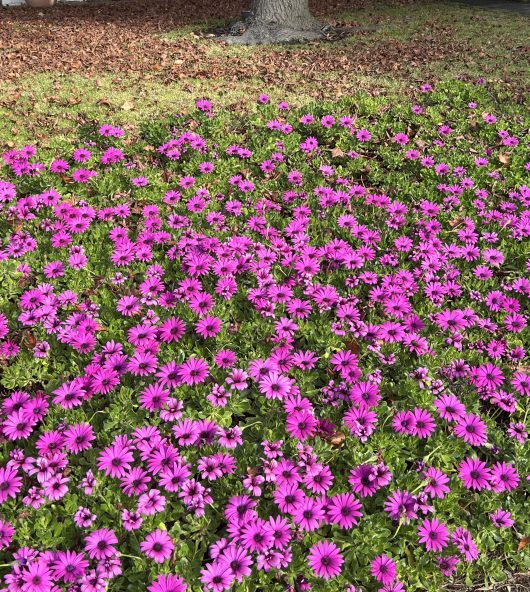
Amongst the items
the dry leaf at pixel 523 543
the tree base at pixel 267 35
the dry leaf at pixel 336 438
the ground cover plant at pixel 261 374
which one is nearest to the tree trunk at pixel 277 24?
the tree base at pixel 267 35

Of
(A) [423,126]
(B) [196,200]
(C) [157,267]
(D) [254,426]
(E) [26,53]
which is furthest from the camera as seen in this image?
(E) [26,53]

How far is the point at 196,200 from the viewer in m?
4.48

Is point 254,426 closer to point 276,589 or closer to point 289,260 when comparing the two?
point 276,589

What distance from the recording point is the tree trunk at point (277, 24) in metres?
10.6

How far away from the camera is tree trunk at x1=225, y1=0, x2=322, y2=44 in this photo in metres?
10.6

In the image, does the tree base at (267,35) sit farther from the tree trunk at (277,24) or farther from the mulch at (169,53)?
the mulch at (169,53)

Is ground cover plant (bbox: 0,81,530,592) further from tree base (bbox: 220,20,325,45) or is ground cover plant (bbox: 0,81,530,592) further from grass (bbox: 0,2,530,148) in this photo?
tree base (bbox: 220,20,325,45)

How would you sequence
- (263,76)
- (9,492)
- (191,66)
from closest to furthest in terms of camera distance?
(9,492), (263,76), (191,66)

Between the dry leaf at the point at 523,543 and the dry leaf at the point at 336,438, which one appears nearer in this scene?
the dry leaf at the point at 523,543

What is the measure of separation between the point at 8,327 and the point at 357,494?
7.95ft

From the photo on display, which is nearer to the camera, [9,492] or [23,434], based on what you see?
[9,492]

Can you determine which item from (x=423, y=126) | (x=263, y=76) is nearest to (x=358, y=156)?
(x=423, y=126)

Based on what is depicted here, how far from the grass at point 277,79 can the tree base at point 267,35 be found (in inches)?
21.1

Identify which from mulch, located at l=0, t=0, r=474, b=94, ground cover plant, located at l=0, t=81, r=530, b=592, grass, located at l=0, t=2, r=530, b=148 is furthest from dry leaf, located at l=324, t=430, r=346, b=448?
mulch, located at l=0, t=0, r=474, b=94
